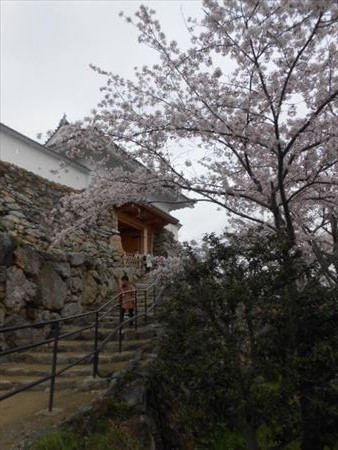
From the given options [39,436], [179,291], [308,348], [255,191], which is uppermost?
[255,191]

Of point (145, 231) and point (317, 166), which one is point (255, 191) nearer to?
point (317, 166)

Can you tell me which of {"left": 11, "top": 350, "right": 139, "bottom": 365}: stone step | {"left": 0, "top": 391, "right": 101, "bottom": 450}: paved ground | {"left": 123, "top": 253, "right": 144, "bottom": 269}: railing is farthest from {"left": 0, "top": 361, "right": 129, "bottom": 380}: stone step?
{"left": 123, "top": 253, "right": 144, "bottom": 269}: railing

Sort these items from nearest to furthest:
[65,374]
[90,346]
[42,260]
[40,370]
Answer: [65,374]
[40,370]
[90,346]
[42,260]

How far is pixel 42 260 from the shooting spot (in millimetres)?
8547

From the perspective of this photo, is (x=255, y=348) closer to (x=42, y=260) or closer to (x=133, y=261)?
(x=42, y=260)

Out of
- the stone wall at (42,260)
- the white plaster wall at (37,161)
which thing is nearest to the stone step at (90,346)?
the stone wall at (42,260)

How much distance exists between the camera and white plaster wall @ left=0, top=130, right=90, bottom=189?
1169 cm

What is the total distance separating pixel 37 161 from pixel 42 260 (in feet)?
16.5

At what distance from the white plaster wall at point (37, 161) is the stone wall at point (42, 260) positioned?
0.94 metres

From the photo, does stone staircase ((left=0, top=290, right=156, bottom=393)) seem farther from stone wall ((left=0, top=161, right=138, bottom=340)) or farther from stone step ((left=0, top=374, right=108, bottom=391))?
stone wall ((left=0, top=161, right=138, bottom=340))

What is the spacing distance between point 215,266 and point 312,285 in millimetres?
955

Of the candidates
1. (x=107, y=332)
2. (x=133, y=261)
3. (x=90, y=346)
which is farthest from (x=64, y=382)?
(x=133, y=261)

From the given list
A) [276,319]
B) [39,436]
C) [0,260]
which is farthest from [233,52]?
[0,260]

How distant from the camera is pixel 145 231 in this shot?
16.7 m
